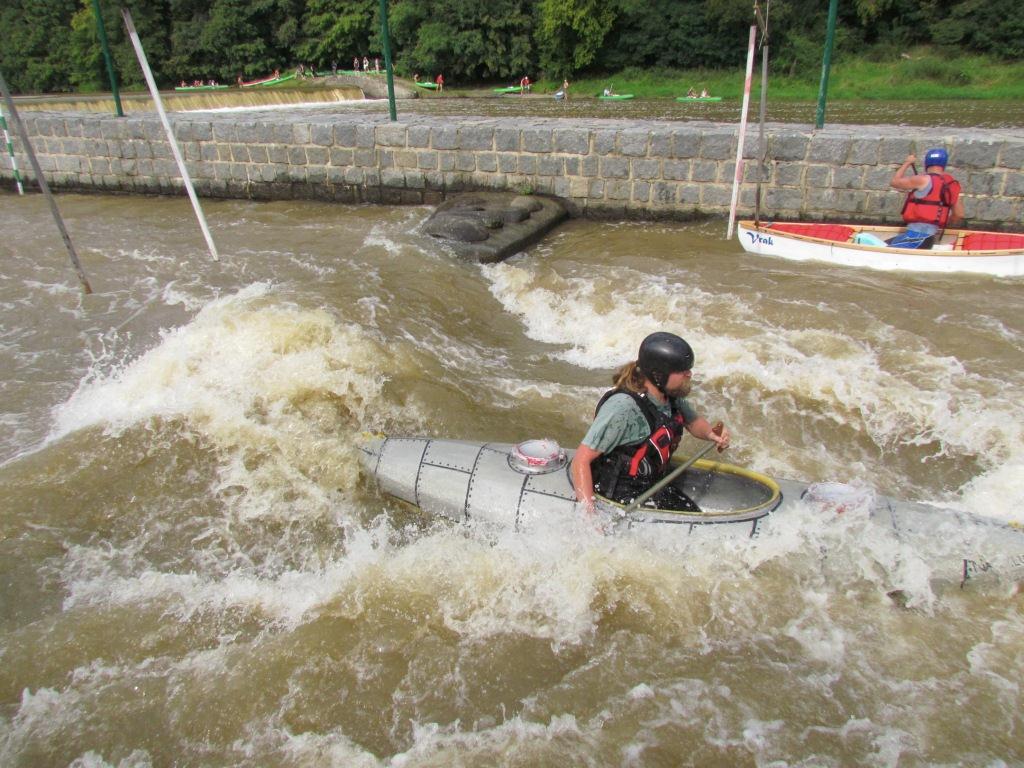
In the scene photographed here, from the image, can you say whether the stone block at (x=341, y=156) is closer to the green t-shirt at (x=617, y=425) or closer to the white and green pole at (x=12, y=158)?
the white and green pole at (x=12, y=158)

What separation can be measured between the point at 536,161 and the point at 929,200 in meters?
4.92

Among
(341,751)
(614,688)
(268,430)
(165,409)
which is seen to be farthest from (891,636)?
(165,409)

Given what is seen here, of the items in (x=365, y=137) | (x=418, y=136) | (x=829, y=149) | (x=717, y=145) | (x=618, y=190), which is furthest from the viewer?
(x=365, y=137)

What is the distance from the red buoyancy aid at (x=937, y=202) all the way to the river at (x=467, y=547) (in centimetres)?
69

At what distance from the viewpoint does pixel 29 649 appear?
3.14m

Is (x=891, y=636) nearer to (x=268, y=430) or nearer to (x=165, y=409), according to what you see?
(x=268, y=430)

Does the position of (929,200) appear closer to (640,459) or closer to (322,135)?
(640,459)

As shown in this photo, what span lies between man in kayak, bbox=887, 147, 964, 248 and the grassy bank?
17638mm

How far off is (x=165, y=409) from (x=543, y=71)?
101ft

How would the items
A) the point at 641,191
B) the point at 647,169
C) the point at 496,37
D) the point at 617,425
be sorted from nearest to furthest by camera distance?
1. the point at 617,425
2. the point at 647,169
3. the point at 641,191
4. the point at 496,37

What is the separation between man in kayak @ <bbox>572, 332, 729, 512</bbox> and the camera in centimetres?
304

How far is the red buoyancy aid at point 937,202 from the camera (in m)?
6.96

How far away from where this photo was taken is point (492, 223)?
8.62 meters

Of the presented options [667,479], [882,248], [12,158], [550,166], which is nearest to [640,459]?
[667,479]
